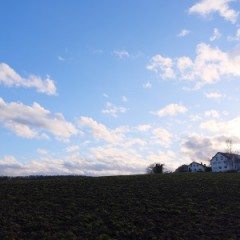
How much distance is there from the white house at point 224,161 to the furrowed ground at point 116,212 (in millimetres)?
91383

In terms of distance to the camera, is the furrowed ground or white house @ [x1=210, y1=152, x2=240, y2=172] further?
white house @ [x1=210, y1=152, x2=240, y2=172]

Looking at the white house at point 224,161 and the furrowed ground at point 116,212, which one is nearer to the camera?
the furrowed ground at point 116,212

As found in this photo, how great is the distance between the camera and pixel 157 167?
8925 cm

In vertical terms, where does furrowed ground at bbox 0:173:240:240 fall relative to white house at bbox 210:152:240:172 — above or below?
below

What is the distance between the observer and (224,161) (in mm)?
131375

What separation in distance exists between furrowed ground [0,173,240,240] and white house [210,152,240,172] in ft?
300

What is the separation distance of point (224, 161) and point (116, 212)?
108759mm

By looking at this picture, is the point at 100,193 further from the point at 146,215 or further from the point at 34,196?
the point at 146,215

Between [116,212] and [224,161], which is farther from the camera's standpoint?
[224,161]

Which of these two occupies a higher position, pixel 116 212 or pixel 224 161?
pixel 224 161

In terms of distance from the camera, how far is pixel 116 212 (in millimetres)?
27828

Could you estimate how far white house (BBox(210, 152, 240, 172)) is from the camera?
12875 cm

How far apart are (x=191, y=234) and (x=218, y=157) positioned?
11380 centimetres

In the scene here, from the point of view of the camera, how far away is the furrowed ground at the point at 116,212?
23.0 m
